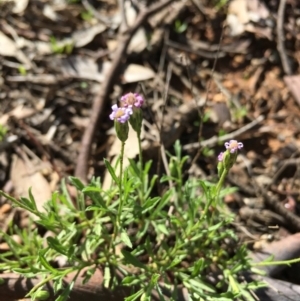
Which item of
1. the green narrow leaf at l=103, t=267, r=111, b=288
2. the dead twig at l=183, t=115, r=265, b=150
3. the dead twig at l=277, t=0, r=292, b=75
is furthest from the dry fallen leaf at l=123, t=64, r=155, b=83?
the green narrow leaf at l=103, t=267, r=111, b=288

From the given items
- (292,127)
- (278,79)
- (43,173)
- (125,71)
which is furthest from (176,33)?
(43,173)

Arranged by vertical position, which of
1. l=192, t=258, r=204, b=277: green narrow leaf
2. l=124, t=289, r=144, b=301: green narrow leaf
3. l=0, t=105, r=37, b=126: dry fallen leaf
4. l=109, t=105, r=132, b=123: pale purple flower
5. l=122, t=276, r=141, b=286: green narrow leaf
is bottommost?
l=124, t=289, r=144, b=301: green narrow leaf

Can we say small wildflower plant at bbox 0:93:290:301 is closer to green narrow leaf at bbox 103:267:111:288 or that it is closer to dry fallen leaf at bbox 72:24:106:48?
green narrow leaf at bbox 103:267:111:288

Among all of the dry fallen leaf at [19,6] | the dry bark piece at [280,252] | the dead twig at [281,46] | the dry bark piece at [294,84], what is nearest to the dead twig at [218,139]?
the dry bark piece at [294,84]

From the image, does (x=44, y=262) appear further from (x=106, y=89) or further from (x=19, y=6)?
(x=19, y=6)

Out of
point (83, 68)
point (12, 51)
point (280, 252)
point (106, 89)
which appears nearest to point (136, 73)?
point (106, 89)

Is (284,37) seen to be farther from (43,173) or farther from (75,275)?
(75,275)

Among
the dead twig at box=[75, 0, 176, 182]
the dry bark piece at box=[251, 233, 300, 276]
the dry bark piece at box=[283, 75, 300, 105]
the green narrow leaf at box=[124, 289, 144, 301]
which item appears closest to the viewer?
the green narrow leaf at box=[124, 289, 144, 301]
